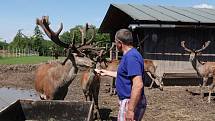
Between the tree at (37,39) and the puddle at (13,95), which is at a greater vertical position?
the tree at (37,39)

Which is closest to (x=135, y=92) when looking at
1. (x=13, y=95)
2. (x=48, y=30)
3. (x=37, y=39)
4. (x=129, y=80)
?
(x=129, y=80)

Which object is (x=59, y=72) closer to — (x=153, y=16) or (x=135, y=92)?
(x=135, y=92)

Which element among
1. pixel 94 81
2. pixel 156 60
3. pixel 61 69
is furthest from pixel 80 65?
pixel 156 60

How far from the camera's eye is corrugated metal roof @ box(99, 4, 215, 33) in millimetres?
18370

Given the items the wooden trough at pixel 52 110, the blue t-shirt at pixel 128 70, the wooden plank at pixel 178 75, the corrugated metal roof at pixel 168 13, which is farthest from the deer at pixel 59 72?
the wooden plank at pixel 178 75

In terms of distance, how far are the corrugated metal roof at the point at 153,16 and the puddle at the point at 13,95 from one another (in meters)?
5.60

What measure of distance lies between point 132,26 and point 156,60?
2064mm

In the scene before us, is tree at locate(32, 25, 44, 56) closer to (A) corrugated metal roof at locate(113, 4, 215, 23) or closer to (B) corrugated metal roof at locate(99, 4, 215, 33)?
(B) corrugated metal roof at locate(99, 4, 215, 33)

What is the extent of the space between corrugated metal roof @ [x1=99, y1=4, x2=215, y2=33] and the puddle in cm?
560

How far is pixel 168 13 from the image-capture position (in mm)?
20438

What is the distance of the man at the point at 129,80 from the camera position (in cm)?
528

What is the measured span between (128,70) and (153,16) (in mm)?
13833

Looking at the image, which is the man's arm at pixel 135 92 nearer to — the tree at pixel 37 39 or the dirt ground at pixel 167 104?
the dirt ground at pixel 167 104

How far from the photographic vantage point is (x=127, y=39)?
18.1ft
